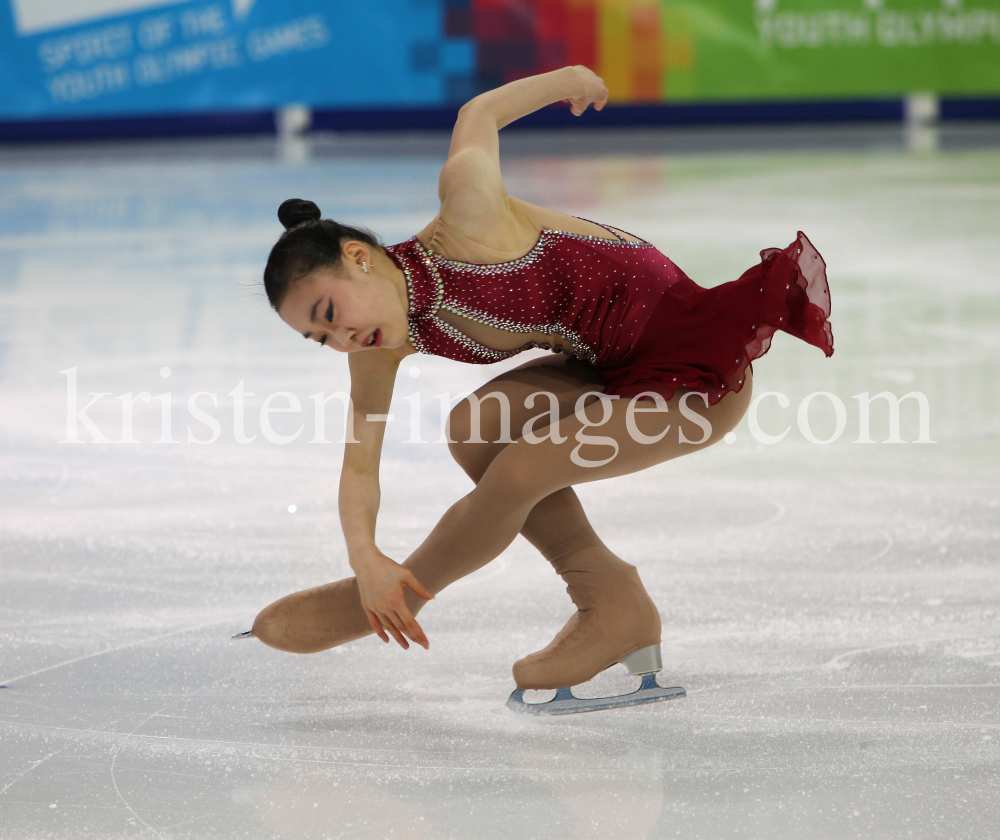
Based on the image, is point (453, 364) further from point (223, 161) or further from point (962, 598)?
point (223, 161)

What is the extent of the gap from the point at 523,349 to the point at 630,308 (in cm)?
15

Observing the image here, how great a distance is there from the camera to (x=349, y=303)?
148 centimetres

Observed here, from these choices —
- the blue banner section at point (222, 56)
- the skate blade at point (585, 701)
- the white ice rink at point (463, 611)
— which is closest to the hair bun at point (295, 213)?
the white ice rink at point (463, 611)

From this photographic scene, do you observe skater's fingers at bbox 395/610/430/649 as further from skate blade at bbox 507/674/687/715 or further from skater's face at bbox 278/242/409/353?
skater's face at bbox 278/242/409/353

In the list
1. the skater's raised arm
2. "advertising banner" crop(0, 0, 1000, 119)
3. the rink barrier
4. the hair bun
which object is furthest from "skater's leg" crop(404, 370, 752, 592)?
the rink barrier

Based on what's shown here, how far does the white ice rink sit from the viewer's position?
4.60 ft

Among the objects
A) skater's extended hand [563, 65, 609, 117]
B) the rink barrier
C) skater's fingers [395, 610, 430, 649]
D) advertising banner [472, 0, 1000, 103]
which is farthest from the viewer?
the rink barrier

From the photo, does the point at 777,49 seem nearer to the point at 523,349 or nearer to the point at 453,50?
the point at 453,50

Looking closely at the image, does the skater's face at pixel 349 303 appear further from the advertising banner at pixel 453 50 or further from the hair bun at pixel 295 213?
the advertising banner at pixel 453 50

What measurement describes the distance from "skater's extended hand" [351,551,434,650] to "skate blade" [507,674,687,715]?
0.63ft

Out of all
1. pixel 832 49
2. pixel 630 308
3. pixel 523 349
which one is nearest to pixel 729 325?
pixel 630 308

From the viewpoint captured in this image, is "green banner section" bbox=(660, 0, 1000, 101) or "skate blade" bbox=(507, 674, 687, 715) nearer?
"skate blade" bbox=(507, 674, 687, 715)

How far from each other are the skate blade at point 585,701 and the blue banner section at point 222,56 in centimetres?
897

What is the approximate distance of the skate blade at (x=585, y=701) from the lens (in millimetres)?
1633
